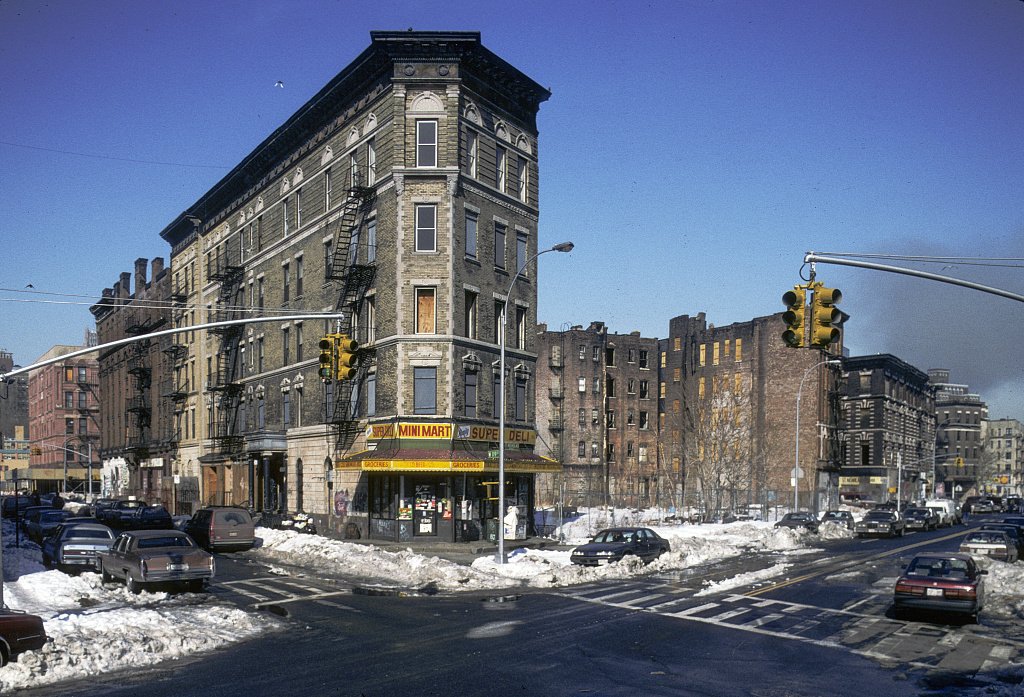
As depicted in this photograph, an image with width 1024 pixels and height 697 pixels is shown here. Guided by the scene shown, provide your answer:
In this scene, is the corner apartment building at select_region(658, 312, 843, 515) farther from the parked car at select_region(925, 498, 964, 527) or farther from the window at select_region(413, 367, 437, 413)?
the window at select_region(413, 367, 437, 413)

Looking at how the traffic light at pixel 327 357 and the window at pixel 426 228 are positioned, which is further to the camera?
the window at pixel 426 228

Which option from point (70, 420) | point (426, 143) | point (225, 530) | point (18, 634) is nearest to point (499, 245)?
point (426, 143)

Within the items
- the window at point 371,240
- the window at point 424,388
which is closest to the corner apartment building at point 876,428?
the window at point 424,388

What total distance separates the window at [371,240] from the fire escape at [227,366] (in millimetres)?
18607

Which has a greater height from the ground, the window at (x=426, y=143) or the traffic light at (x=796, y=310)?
the window at (x=426, y=143)

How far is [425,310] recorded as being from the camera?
37812 mm

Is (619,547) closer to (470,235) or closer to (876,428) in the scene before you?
(470,235)

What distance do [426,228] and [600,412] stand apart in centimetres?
4820

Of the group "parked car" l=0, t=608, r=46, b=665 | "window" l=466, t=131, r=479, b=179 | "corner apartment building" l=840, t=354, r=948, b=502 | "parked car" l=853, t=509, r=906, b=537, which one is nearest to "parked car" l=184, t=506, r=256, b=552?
"window" l=466, t=131, r=479, b=179

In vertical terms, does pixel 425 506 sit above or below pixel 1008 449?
above

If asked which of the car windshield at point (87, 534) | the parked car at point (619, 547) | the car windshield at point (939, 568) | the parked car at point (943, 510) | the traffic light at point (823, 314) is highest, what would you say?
the traffic light at point (823, 314)

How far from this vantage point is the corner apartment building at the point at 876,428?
93875 millimetres

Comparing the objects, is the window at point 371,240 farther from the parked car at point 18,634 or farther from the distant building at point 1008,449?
the distant building at point 1008,449

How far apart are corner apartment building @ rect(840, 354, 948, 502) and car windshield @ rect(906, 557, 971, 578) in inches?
2978
